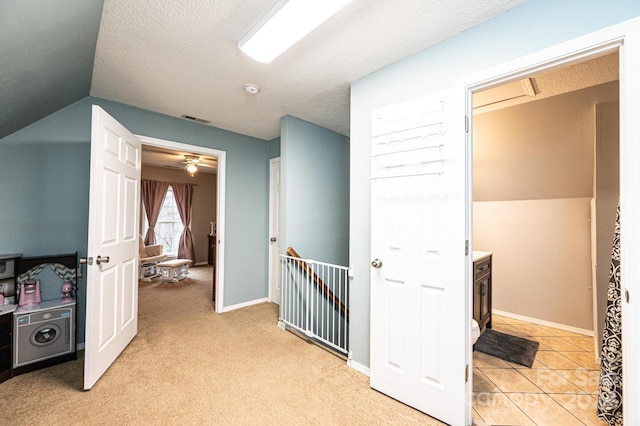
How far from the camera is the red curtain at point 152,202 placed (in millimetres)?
6590

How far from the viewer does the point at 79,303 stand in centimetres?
254

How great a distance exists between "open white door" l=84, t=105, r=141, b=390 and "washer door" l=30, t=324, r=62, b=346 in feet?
1.49

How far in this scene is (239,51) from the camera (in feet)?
6.34

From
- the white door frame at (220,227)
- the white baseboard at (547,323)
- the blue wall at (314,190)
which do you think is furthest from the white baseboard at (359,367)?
the white baseboard at (547,323)

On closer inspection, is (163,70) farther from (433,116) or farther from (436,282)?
(436,282)

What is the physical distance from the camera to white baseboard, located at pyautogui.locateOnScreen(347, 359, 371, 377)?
84.2 inches

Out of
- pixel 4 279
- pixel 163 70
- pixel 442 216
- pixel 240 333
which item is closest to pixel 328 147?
pixel 163 70

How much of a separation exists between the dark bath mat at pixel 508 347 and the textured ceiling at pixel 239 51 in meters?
2.74

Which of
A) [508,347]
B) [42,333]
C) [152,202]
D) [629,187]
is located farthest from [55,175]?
[508,347]

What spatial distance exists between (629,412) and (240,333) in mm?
2851

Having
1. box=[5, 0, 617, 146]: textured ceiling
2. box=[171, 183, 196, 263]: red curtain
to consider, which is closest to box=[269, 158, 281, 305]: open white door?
box=[5, 0, 617, 146]: textured ceiling

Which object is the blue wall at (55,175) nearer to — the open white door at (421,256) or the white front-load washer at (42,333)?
the white front-load washer at (42,333)

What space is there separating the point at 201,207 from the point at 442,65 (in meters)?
7.17

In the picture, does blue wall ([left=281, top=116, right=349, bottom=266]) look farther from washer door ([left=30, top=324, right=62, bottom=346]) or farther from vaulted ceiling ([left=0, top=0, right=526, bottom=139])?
washer door ([left=30, top=324, right=62, bottom=346])
